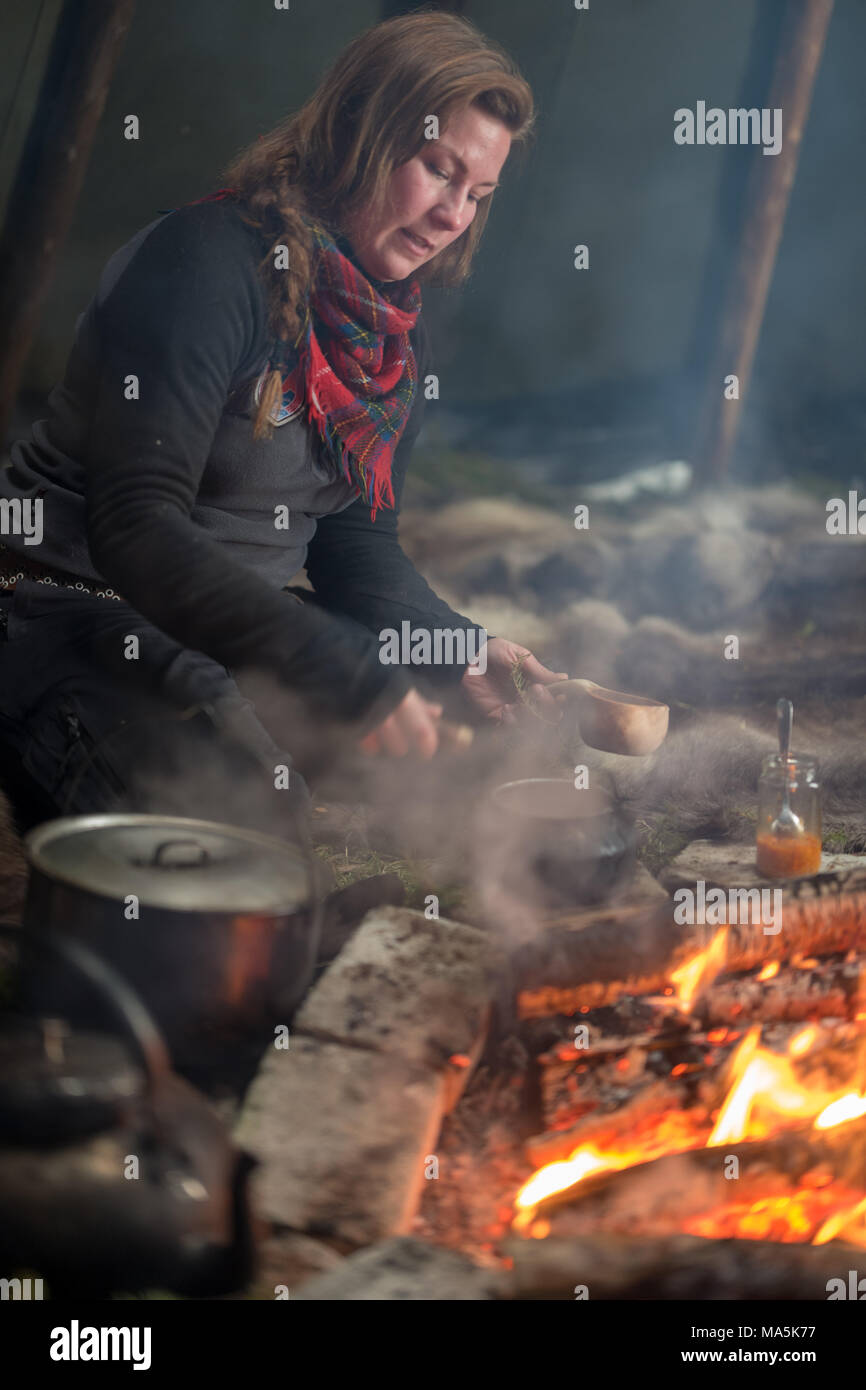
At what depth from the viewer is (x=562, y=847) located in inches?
85.0

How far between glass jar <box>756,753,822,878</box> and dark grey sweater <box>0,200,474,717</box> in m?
1.18

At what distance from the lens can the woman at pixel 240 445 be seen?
2.04 metres

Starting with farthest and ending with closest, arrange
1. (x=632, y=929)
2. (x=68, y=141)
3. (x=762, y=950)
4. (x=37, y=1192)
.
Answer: (x=68, y=141) < (x=762, y=950) < (x=632, y=929) < (x=37, y=1192)

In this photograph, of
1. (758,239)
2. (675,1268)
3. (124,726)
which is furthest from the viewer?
(758,239)

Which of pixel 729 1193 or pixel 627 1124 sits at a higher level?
pixel 627 1124

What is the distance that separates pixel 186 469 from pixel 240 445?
14.9 inches

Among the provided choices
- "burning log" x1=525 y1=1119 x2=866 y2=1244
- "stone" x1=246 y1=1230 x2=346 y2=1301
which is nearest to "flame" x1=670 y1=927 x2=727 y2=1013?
"burning log" x1=525 y1=1119 x2=866 y2=1244

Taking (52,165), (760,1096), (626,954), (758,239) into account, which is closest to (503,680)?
(626,954)

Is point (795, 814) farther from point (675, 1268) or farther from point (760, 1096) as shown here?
point (675, 1268)

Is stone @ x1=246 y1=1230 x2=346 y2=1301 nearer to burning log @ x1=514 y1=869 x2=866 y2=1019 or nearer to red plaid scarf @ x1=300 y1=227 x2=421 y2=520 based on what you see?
burning log @ x1=514 y1=869 x2=866 y2=1019

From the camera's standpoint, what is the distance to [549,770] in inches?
125
